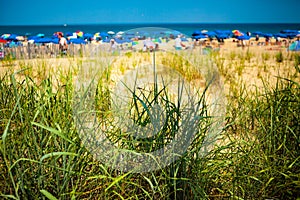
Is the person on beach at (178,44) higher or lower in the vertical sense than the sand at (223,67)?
higher

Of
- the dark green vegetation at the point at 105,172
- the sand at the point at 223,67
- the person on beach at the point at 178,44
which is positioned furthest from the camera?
the sand at the point at 223,67

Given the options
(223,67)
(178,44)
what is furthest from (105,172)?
(223,67)

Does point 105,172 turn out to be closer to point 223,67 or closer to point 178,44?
point 178,44

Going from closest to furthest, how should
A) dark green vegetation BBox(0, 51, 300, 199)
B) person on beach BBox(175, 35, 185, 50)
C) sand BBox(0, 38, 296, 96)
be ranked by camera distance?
1. dark green vegetation BBox(0, 51, 300, 199)
2. person on beach BBox(175, 35, 185, 50)
3. sand BBox(0, 38, 296, 96)

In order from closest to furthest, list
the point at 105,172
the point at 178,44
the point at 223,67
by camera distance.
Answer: the point at 105,172 < the point at 178,44 < the point at 223,67

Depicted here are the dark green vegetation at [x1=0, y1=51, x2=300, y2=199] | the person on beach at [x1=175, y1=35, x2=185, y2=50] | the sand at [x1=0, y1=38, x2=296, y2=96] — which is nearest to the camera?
the dark green vegetation at [x1=0, y1=51, x2=300, y2=199]

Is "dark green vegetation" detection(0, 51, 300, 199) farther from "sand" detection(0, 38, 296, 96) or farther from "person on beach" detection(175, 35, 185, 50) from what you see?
"person on beach" detection(175, 35, 185, 50)

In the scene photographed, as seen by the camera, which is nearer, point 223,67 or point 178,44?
point 178,44

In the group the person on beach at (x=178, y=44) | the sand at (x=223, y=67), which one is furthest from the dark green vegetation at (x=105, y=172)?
the person on beach at (x=178, y=44)

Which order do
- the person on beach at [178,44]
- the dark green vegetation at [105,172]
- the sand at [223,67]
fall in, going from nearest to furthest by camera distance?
the dark green vegetation at [105,172] < the person on beach at [178,44] < the sand at [223,67]

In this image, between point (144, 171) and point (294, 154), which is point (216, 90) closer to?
point (294, 154)

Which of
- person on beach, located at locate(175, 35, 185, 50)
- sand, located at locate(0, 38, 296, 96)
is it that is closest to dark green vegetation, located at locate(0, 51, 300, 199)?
sand, located at locate(0, 38, 296, 96)

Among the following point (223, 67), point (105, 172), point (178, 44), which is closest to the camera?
point (105, 172)

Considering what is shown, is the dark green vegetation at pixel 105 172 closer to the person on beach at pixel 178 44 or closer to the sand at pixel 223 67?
the sand at pixel 223 67
